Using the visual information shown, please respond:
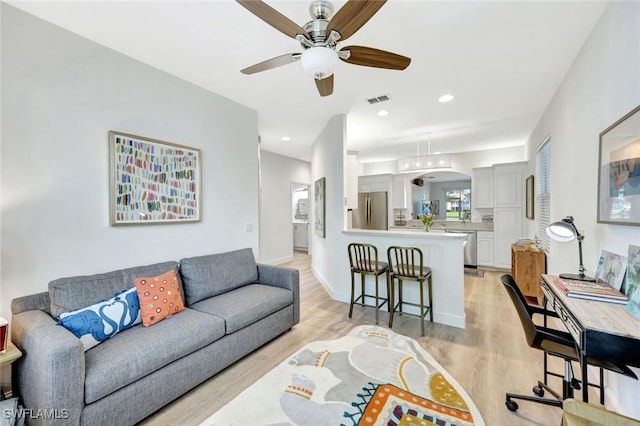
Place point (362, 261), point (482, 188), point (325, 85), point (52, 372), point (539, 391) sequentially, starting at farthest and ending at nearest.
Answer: point (482, 188), point (362, 261), point (325, 85), point (539, 391), point (52, 372)

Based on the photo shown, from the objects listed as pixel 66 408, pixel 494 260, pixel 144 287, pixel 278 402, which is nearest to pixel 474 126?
pixel 494 260

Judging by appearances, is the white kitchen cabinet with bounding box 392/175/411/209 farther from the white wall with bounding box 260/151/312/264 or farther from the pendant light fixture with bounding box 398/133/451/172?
the white wall with bounding box 260/151/312/264

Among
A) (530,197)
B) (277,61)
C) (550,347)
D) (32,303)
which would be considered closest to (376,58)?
(277,61)

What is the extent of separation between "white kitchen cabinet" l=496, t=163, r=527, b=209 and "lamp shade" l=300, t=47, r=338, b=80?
5.48 metres

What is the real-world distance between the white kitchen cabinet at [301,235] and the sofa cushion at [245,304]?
18.1 feet

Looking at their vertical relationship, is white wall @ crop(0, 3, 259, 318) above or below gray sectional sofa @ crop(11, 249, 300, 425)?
above

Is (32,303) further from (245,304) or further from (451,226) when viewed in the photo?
(451,226)

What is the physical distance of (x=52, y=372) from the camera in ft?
4.49

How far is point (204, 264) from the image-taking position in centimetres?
275

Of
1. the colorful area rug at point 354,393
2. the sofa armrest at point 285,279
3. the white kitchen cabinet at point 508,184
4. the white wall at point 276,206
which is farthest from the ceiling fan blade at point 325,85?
the white kitchen cabinet at point 508,184

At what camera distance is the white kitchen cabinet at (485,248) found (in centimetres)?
575

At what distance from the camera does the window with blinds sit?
11.9 ft

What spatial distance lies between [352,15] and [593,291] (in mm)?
2155

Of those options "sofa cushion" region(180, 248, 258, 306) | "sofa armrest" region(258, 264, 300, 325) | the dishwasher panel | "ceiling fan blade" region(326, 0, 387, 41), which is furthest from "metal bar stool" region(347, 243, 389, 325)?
the dishwasher panel
